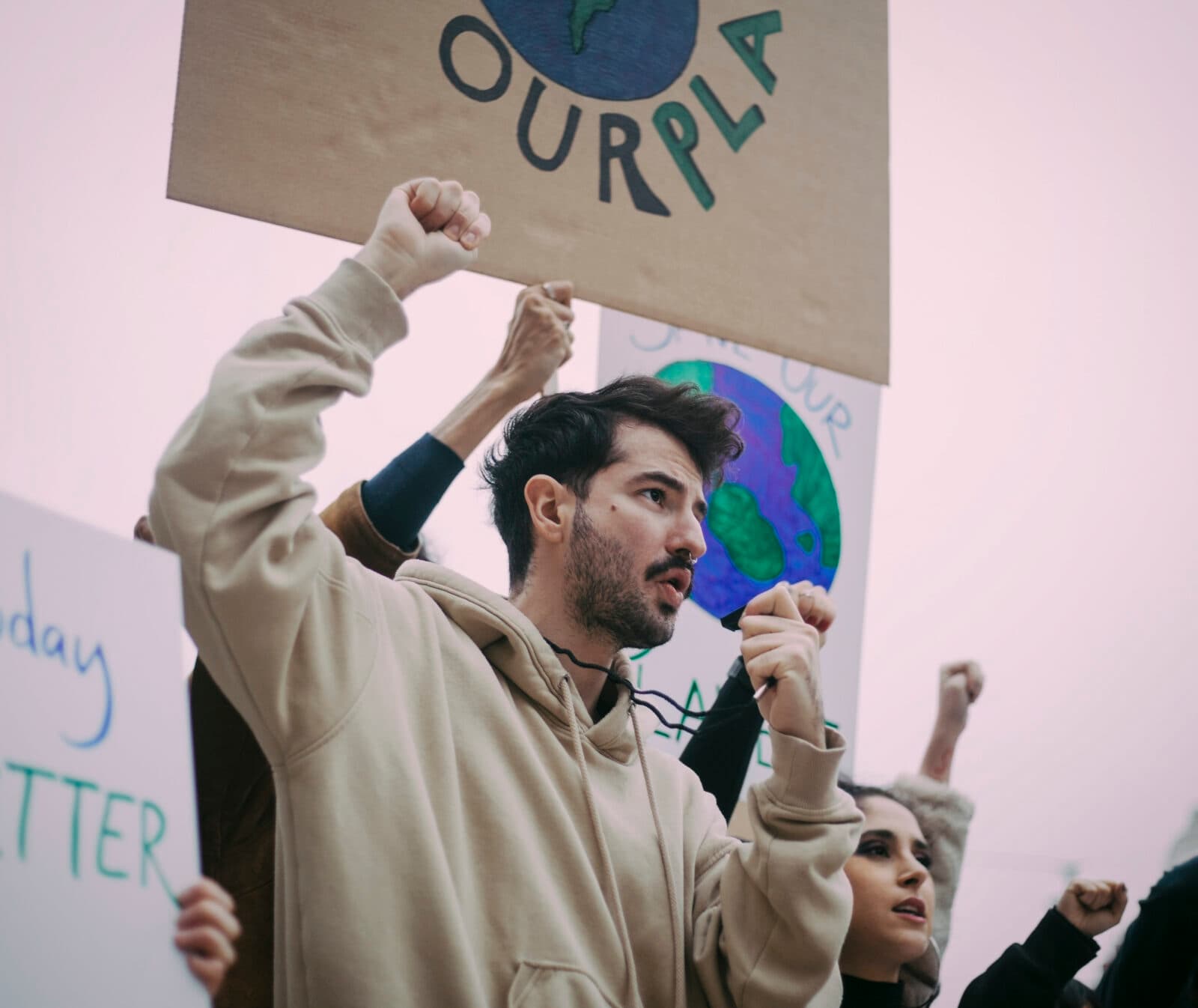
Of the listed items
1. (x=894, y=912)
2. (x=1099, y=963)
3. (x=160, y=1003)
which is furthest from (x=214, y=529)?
(x=1099, y=963)

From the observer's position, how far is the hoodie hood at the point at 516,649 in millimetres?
1178

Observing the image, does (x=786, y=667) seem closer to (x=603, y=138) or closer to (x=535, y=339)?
(x=535, y=339)

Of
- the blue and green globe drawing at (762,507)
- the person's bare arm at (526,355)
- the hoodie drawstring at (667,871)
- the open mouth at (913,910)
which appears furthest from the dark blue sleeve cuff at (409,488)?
the open mouth at (913,910)

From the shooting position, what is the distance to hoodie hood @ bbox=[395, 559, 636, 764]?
3.86 ft

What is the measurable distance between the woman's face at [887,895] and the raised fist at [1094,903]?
164mm

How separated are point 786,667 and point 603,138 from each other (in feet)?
2.83

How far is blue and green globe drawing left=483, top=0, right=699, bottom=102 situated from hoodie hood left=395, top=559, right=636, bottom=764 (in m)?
0.81

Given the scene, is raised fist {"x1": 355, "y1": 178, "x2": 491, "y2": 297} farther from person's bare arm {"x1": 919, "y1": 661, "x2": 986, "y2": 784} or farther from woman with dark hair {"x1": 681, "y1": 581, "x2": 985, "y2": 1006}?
person's bare arm {"x1": 919, "y1": 661, "x2": 986, "y2": 784}

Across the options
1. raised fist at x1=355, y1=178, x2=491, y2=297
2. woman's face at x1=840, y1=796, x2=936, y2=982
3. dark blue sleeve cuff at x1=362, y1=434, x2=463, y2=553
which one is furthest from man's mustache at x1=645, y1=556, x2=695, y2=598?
woman's face at x1=840, y1=796, x2=936, y2=982

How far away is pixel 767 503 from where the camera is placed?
1.97 meters

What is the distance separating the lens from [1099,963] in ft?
6.18

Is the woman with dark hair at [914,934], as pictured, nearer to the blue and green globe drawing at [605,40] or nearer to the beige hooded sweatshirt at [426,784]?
the beige hooded sweatshirt at [426,784]

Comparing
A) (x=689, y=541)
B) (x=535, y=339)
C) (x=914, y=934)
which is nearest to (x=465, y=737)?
(x=689, y=541)

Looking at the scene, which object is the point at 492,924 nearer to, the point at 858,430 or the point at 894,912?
the point at 894,912
